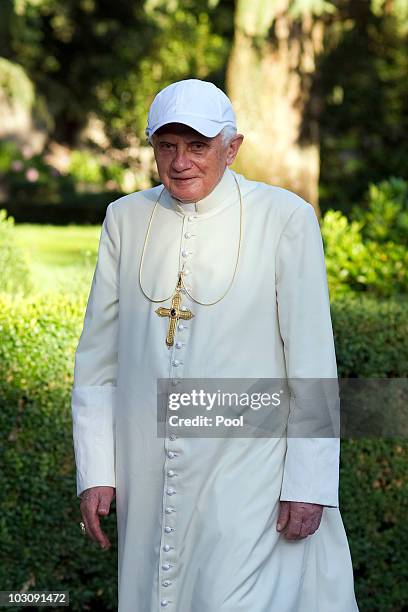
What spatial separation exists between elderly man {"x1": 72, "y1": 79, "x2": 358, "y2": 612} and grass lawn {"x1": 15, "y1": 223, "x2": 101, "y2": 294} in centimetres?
249

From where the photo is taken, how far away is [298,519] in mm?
3162

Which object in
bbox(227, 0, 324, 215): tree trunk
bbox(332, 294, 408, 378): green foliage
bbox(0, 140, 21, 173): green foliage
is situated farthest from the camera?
bbox(0, 140, 21, 173): green foliage

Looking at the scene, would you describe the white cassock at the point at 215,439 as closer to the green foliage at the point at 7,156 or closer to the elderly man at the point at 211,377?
the elderly man at the point at 211,377

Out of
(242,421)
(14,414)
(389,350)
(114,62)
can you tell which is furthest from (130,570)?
(114,62)

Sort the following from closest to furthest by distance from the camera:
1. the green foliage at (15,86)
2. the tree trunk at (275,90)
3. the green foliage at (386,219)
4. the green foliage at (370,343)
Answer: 1. the green foliage at (370,343)
2. the green foliage at (386,219)
3. the tree trunk at (275,90)
4. the green foliage at (15,86)

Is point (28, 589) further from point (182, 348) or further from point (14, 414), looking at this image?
point (182, 348)

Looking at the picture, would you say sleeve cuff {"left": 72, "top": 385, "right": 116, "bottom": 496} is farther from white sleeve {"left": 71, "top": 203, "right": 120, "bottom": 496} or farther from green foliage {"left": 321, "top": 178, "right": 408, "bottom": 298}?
green foliage {"left": 321, "top": 178, "right": 408, "bottom": 298}

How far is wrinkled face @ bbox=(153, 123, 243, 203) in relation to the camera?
3172 mm

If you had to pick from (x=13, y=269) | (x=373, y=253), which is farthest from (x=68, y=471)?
(x=373, y=253)

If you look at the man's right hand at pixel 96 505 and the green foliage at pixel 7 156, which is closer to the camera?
the man's right hand at pixel 96 505

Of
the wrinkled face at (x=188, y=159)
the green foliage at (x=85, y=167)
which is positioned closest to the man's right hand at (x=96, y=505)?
the wrinkled face at (x=188, y=159)

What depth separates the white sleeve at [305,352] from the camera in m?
3.15

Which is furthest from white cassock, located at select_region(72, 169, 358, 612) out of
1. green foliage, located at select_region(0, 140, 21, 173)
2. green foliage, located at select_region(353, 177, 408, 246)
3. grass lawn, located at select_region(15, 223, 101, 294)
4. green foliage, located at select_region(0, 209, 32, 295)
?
green foliage, located at select_region(0, 140, 21, 173)

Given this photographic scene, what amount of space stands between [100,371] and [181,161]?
2.24ft
